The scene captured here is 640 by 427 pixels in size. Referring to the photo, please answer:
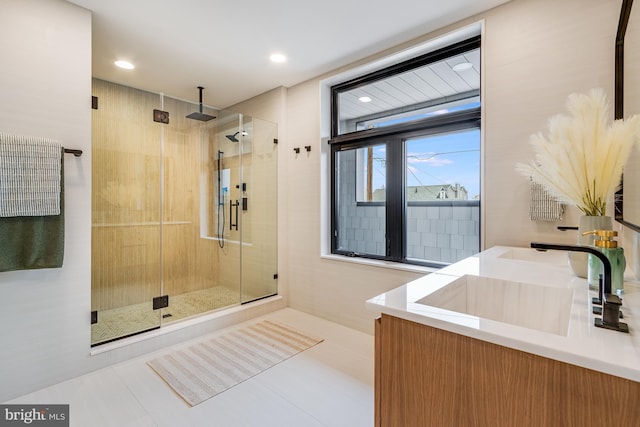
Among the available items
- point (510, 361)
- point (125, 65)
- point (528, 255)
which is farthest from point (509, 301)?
point (125, 65)

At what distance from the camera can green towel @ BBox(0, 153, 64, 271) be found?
1867mm

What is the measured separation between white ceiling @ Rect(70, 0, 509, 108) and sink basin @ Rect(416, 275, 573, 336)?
2013 millimetres

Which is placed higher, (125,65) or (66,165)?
(125,65)

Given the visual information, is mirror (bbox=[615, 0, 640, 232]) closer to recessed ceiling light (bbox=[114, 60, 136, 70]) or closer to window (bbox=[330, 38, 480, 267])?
window (bbox=[330, 38, 480, 267])

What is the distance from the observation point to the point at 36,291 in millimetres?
1980

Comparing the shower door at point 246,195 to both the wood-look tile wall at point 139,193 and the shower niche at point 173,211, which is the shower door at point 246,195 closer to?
the shower niche at point 173,211

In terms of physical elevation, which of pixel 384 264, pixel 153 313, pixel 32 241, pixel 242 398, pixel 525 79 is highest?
pixel 525 79

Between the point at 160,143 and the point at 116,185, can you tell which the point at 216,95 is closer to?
the point at 160,143

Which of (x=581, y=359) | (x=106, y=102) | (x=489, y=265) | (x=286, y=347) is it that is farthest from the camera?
(x=106, y=102)

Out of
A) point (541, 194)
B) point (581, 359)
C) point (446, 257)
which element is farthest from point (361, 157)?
point (581, 359)

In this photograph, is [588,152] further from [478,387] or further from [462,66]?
[462,66]

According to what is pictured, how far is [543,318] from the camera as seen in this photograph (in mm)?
1109

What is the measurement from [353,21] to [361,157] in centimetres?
126

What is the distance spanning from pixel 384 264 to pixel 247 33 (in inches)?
92.7
